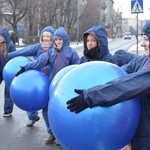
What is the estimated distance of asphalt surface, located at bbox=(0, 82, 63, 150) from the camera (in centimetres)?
509

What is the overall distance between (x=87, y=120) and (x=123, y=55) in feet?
4.67

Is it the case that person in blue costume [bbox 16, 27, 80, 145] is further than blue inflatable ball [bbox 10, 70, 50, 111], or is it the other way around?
person in blue costume [bbox 16, 27, 80, 145]

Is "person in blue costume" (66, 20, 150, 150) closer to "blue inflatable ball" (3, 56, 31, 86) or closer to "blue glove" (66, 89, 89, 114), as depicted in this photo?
"blue glove" (66, 89, 89, 114)

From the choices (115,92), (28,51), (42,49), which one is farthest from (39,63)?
(115,92)

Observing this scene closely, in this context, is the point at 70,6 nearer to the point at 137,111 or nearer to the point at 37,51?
the point at 37,51

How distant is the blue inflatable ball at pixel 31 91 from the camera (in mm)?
4773

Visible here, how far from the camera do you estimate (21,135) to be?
5.63 metres

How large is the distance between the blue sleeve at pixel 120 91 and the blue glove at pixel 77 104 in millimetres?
34

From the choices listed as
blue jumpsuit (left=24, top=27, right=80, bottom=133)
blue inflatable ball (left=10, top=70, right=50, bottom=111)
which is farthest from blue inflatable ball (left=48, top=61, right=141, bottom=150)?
blue jumpsuit (left=24, top=27, right=80, bottom=133)

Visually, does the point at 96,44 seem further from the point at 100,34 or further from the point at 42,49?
the point at 42,49

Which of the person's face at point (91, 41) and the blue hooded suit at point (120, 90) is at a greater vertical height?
→ the person's face at point (91, 41)

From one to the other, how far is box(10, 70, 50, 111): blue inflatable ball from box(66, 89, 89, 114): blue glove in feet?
7.61

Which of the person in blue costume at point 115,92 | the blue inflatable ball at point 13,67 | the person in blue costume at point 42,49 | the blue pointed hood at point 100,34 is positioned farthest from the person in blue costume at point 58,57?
the person in blue costume at point 115,92

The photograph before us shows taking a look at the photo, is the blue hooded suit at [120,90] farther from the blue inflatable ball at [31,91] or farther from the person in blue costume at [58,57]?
the person in blue costume at [58,57]
